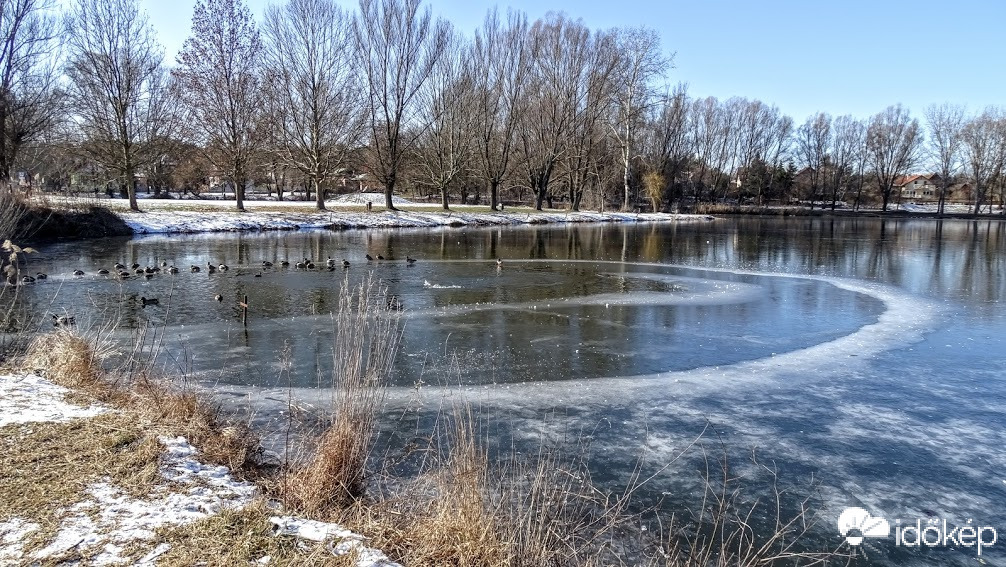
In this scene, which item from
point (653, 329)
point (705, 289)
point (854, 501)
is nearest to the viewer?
point (854, 501)

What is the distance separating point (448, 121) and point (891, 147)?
→ 69555 mm

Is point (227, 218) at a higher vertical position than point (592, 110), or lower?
lower

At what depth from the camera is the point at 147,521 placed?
140 inches

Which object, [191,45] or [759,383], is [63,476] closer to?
[759,383]

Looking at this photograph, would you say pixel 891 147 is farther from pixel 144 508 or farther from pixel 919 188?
pixel 144 508

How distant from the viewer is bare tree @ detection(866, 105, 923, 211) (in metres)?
82.1

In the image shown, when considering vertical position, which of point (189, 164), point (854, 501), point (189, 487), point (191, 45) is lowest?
point (854, 501)

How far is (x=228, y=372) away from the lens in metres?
7.84

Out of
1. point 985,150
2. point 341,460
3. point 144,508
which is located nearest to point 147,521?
point 144,508

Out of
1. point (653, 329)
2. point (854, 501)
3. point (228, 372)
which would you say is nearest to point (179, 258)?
point (228, 372)

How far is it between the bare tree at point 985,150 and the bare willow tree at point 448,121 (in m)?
67.6

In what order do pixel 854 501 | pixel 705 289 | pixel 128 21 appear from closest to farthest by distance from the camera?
pixel 854 501
pixel 705 289
pixel 128 21

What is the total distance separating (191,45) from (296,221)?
12.1 meters

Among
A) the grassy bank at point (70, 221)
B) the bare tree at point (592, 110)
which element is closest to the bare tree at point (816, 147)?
the bare tree at point (592, 110)
